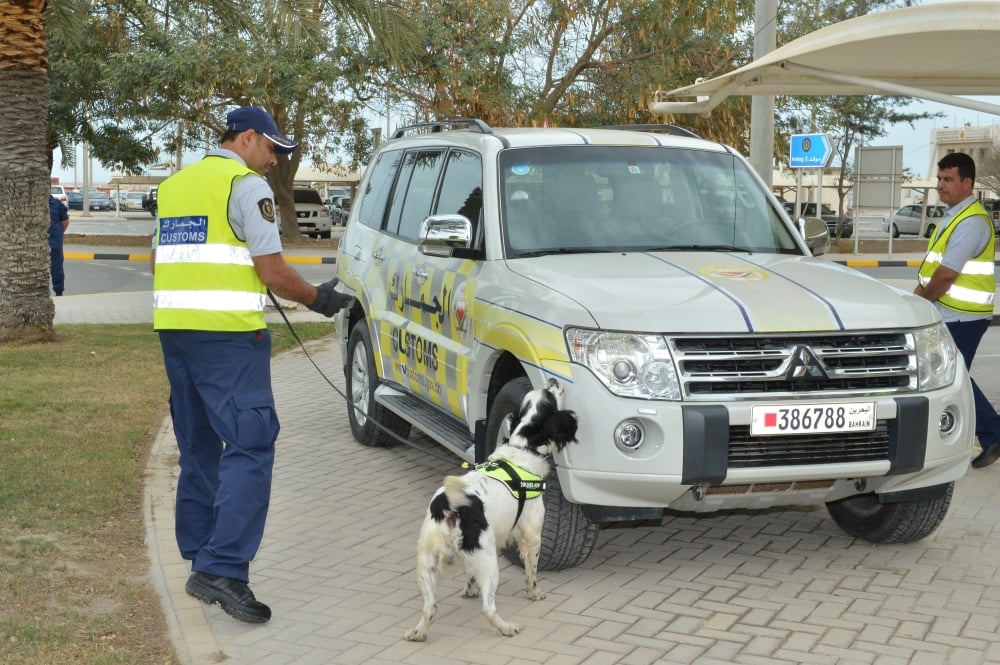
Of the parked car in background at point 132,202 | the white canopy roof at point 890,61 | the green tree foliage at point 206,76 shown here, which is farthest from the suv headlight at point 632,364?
the parked car in background at point 132,202

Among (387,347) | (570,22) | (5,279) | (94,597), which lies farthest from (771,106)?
(570,22)

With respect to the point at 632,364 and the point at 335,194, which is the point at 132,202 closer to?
the point at 335,194

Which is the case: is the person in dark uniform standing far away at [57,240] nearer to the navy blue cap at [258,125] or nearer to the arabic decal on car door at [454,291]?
the arabic decal on car door at [454,291]

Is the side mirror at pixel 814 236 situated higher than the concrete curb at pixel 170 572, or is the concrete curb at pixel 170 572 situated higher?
the side mirror at pixel 814 236

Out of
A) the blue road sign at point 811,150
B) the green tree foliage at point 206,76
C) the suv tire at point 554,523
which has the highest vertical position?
the green tree foliage at point 206,76

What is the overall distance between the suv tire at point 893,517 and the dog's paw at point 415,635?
2.26 metres

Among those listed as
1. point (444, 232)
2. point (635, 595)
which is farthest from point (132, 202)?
point (635, 595)

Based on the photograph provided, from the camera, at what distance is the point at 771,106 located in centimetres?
1302

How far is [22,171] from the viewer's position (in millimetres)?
12266

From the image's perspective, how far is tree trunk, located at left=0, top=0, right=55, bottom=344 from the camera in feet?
40.0

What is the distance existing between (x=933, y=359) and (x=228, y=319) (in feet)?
10.2

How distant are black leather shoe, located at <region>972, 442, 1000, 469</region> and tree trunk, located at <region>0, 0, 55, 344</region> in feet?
29.8

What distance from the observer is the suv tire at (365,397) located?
8.12 meters

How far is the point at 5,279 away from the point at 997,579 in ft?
32.8
